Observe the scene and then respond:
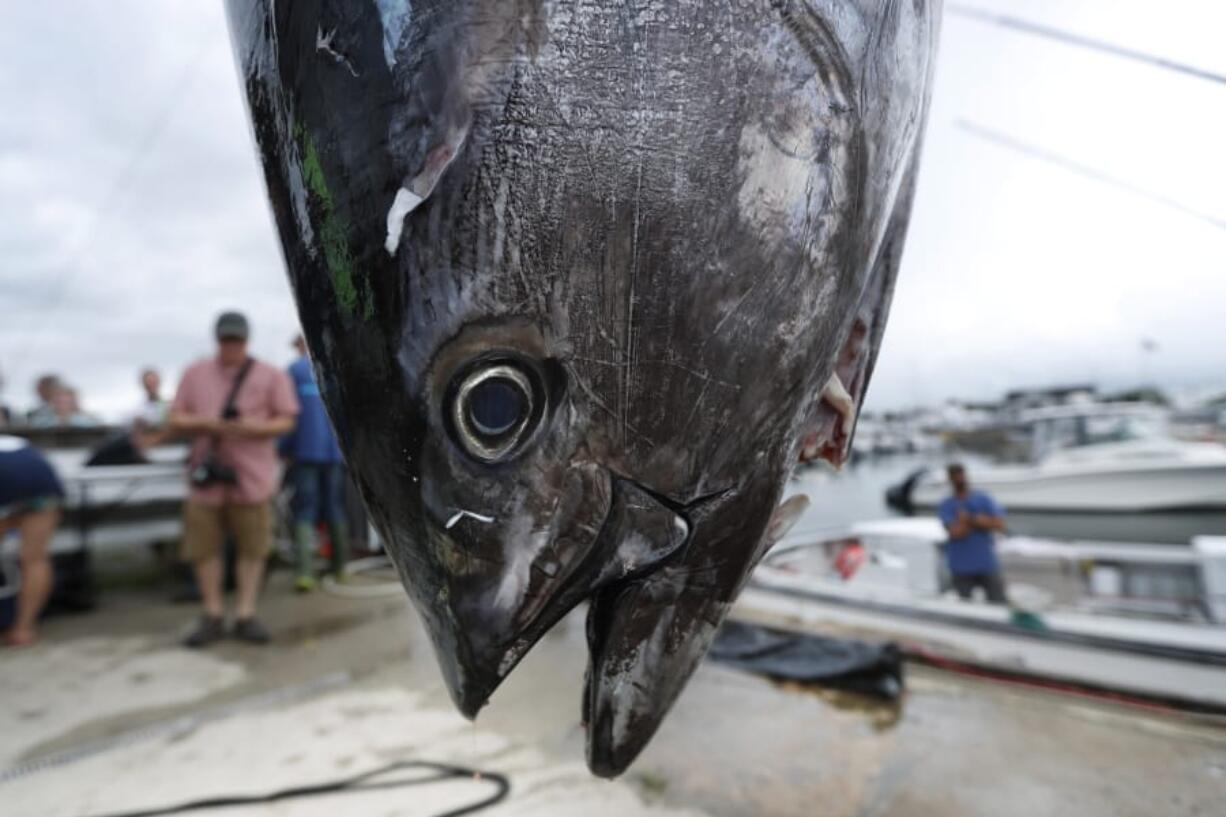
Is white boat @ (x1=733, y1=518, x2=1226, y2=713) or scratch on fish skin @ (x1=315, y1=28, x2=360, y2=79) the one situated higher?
scratch on fish skin @ (x1=315, y1=28, x2=360, y2=79)

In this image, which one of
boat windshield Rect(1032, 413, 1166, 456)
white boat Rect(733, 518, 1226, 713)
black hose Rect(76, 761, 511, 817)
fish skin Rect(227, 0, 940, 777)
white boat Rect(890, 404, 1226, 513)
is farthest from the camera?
boat windshield Rect(1032, 413, 1166, 456)

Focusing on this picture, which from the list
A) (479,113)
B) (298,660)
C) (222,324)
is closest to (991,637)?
(298,660)

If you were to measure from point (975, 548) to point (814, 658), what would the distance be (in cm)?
219

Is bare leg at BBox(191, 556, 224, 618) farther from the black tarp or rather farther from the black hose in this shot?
the black tarp

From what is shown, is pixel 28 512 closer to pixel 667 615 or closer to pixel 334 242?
pixel 334 242

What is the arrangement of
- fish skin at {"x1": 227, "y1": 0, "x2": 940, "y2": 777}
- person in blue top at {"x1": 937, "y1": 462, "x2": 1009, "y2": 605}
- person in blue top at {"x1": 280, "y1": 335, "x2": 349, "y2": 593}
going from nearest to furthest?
1. fish skin at {"x1": 227, "y1": 0, "x2": 940, "y2": 777}
2. person in blue top at {"x1": 280, "y1": 335, "x2": 349, "y2": 593}
3. person in blue top at {"x1": 937, "y1": 462, "x2": 1009, "y2": 605}

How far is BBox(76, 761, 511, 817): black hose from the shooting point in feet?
6.20

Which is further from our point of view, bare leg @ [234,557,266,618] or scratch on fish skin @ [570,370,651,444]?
bare leg @ [234,557,266,618]

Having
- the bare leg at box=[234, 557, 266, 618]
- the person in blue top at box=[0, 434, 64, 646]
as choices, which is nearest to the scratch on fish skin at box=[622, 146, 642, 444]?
the bare leg at box=[234, 557, 266, 618]

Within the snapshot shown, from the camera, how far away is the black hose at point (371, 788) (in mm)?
1890

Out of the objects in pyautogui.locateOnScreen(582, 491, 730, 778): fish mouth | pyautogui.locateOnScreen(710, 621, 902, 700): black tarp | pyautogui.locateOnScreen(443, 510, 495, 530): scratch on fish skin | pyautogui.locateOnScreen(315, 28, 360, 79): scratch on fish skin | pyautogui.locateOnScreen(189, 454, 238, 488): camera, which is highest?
pyautogui.locateOnScreen(315, 28, 360, 79): scratch on fish skin

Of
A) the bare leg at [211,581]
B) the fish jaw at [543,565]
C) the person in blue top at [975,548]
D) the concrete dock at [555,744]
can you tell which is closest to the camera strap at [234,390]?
the bare leg at [211,581]

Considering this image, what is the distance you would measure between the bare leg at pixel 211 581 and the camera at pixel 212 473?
365mm

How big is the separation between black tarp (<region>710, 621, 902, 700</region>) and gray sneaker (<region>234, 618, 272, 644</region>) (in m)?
2.11
